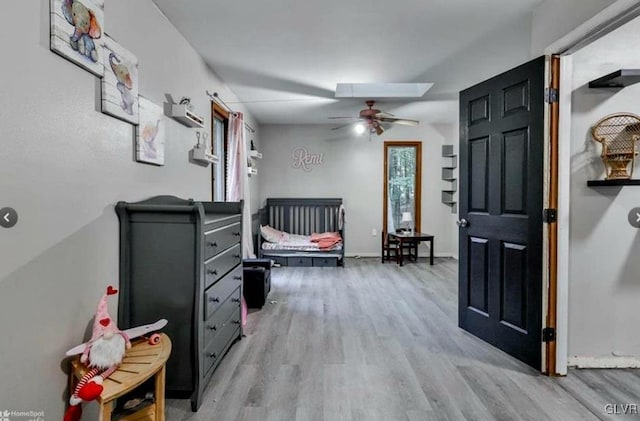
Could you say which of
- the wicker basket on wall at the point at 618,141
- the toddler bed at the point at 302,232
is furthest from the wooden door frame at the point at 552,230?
the toddler bed at the point at 302,232

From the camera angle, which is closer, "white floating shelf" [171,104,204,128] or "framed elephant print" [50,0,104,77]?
"framed elephant print" [50,0,104,77]

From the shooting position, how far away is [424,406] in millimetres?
1865

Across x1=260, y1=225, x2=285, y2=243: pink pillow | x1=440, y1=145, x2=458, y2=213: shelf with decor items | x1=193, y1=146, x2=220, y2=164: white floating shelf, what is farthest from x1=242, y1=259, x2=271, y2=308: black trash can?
x1=440, y1=145, x2=458, y2=213: shelf with decor items

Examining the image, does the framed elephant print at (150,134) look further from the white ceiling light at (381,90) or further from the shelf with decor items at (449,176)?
the shelf with decor items at (449,176)

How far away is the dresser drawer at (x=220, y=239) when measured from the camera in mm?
1930

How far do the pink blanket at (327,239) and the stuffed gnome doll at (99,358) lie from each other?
13.5 feet

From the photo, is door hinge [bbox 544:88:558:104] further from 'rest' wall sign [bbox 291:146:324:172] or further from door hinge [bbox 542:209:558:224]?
'rest' wall sign [bbox 291:146:324:172]

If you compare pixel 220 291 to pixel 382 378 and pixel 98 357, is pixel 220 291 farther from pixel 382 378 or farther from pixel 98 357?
pixel 382 378

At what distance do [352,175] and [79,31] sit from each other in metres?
5.14

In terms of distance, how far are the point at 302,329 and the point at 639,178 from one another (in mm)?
2699

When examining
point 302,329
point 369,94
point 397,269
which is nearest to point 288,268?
point 397,269

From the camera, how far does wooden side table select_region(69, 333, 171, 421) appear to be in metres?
1.28

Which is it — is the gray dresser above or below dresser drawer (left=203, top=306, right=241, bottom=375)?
above

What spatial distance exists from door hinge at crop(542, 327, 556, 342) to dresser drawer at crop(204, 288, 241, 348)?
Result: 6.93 ft
